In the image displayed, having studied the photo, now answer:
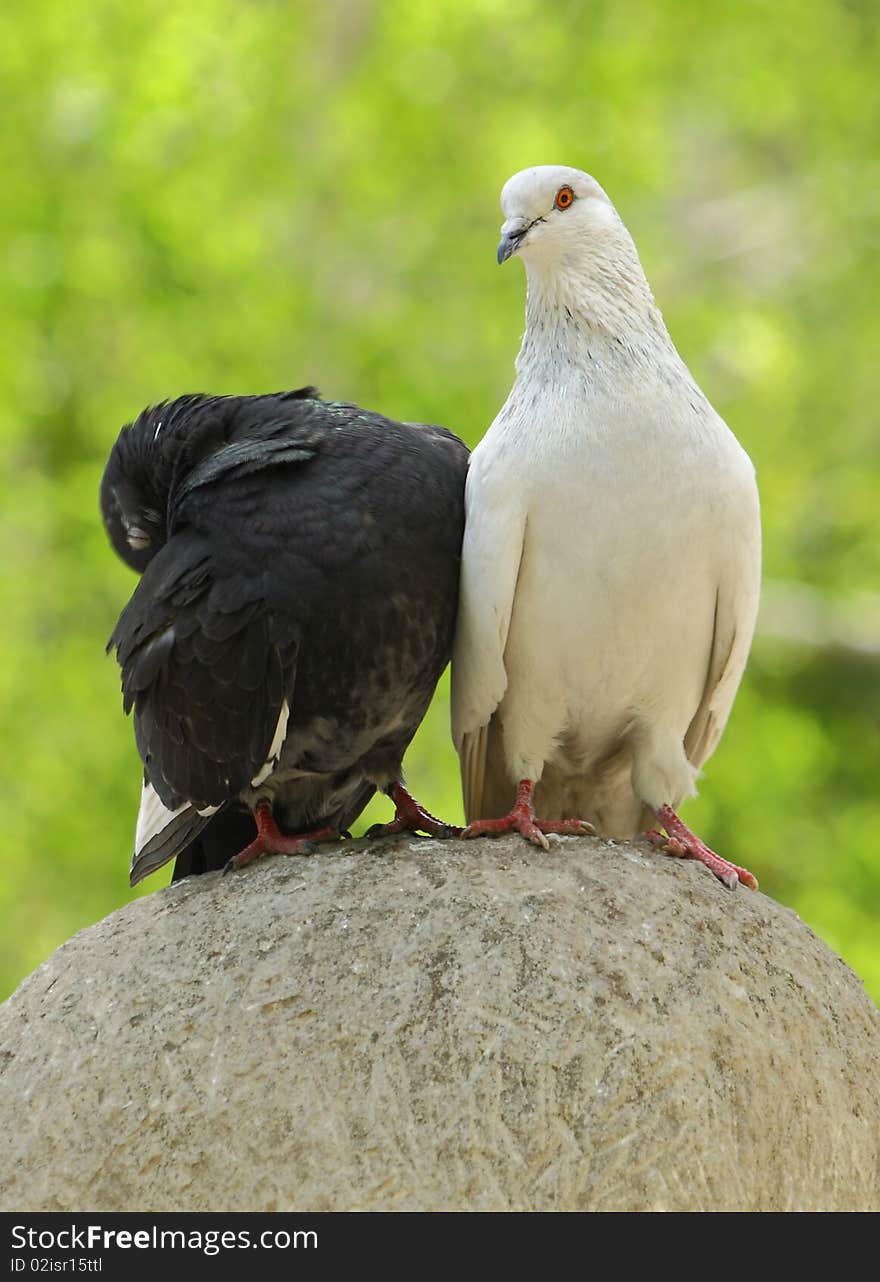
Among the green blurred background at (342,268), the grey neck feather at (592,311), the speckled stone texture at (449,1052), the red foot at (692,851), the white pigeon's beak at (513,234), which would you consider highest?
the green blurred background at (342,268)

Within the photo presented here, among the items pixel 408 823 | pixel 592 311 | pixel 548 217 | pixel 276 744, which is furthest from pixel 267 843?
pixel 548 217

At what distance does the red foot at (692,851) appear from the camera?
4.05 m

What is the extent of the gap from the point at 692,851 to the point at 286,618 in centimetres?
124

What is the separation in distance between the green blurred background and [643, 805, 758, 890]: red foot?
15.1ft

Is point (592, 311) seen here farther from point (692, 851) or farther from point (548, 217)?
point (692, 851)

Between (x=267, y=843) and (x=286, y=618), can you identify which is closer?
(x=286, y=618)

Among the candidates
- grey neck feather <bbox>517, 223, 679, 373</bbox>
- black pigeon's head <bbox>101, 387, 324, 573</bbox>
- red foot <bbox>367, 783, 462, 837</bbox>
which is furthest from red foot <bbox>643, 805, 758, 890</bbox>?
black pigeon's head <bbox>101, 387, 324, 573</bbox>

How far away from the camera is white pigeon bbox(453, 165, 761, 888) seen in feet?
13.0

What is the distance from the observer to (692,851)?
4129 millimetres

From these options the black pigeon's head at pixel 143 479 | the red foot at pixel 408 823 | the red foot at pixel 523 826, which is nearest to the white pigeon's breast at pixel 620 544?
the red foot at pixel 523 826

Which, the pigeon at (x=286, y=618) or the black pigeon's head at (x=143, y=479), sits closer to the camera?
the pigeon at (x=286, y=618)

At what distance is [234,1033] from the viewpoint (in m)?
3.51

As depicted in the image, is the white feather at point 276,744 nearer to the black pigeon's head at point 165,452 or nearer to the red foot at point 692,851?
the black pigeon's head at point 165,452
